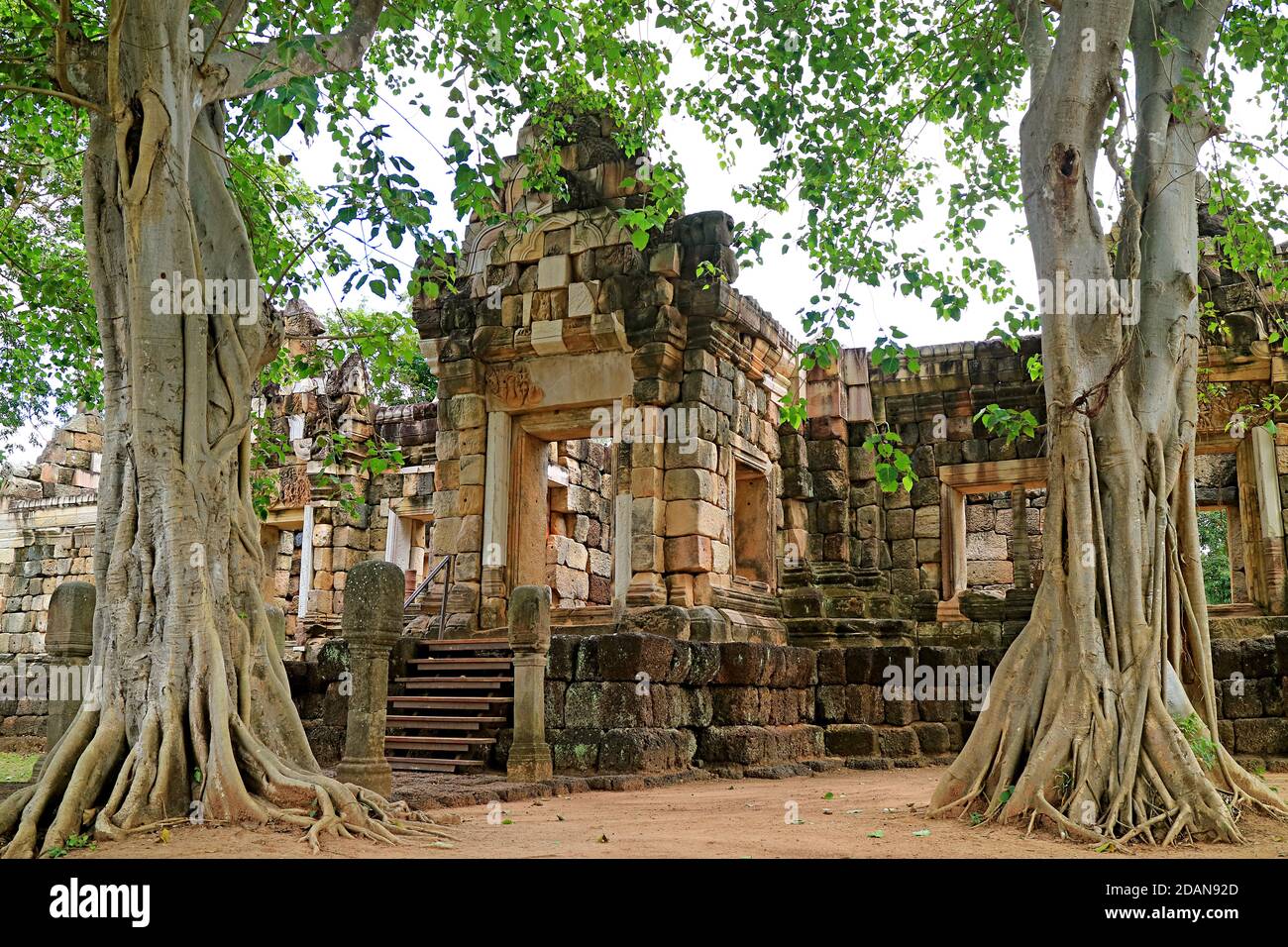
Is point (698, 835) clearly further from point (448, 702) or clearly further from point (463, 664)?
point (463, 664)

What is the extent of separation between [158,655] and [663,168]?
591 cm

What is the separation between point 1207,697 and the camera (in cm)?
593

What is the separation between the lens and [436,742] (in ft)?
29.5

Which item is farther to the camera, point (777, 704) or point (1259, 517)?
point (1259, 517)

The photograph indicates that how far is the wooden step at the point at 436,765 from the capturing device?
867cm

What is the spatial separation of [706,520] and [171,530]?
580cm

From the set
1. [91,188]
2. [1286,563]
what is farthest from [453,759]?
[1286,563]

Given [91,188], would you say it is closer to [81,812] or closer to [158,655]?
[158,655]

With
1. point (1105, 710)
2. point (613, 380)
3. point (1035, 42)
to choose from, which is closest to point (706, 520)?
point (613, 380)

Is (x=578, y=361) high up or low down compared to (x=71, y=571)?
up

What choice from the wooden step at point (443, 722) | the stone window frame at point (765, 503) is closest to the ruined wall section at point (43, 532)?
the wooden step at point (443, 722)

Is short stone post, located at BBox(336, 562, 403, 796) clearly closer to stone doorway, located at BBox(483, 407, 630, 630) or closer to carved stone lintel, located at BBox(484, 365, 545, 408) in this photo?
stone doorway, located at BBox(483, 407, 630, 630)

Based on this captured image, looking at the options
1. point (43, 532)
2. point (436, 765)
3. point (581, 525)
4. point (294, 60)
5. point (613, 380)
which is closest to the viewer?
point (294, 60)

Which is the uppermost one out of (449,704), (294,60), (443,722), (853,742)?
(294,60)
